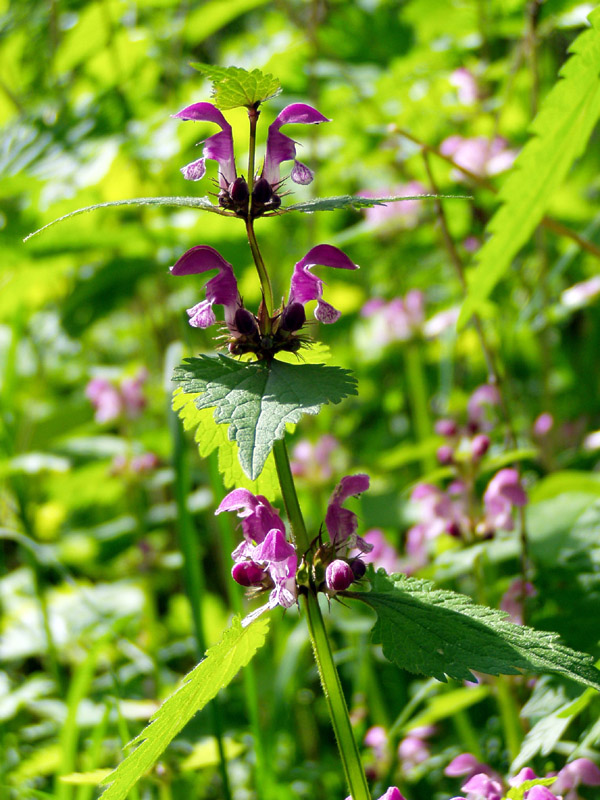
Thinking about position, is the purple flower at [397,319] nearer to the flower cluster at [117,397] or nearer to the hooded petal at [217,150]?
the flower cluster at [117,397]

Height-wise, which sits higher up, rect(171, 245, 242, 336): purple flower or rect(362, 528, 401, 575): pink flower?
rect(171, 245, 242, 336): purple flower

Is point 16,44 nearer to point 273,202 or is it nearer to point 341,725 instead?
point 273,202

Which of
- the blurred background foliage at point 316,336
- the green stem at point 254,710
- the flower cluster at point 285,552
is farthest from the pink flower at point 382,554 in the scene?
the flower cluster at point 285,552

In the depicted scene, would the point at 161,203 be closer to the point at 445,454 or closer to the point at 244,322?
the point at 244,322

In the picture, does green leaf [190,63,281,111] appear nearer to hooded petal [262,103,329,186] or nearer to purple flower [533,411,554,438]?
hooded petal [262,103,329,186]

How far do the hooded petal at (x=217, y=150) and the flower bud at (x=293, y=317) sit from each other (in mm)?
117

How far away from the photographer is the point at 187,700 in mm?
548

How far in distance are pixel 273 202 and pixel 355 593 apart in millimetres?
317

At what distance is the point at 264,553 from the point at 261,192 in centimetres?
28

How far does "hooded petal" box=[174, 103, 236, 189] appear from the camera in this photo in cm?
62

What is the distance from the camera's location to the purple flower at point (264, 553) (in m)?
0.59

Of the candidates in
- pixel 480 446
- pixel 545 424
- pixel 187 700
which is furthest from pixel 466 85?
pixel 187 700

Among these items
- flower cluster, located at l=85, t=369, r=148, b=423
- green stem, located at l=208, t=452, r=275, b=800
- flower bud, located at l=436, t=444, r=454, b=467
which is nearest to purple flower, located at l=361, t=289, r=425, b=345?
flower cluster, located at l=85, t=369, r=148, b=423

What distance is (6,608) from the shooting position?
2613 mm
